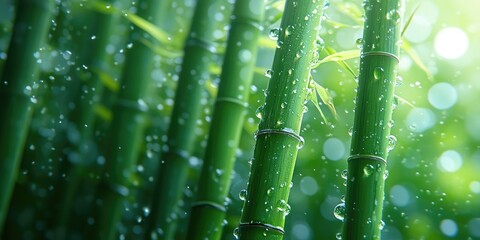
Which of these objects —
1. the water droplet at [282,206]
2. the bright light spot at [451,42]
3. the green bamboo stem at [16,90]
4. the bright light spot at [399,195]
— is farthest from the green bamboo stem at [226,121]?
the bright light spot at [451,42]

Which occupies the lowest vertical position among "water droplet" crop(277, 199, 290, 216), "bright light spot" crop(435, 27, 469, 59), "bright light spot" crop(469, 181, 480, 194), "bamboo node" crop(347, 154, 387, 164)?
"water droplet" crop(277, 199, 290, 216)

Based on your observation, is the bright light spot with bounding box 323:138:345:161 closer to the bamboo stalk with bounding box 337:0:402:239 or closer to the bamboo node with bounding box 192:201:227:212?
the bamboo node with bounding box 192:201:227:212

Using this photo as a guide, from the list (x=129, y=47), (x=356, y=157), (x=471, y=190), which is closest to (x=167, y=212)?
(x=129, y=47)

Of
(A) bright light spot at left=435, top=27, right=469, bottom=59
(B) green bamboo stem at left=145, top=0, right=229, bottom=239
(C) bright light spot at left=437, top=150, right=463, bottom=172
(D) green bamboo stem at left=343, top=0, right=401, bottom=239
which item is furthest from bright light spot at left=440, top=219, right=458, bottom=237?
(D) green bamboo stem at left=343, top=0, right=401, bottom=239

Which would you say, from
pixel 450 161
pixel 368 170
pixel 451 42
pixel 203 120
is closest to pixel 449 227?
pixel 450 161

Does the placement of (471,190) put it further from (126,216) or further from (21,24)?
(21,24)

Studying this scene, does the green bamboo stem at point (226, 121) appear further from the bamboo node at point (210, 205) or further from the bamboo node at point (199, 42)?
the bamboo node at point (199, 42)

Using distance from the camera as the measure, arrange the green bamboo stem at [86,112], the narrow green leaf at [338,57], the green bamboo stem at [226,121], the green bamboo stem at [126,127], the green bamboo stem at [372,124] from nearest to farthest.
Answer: the green bamboo stem at [372,124] < the narrow green leaf at [338,57] < the green bamboo stem at [226,121] < the green bamboo stem at [126,127] < the green bamboo stem at [86,112]
